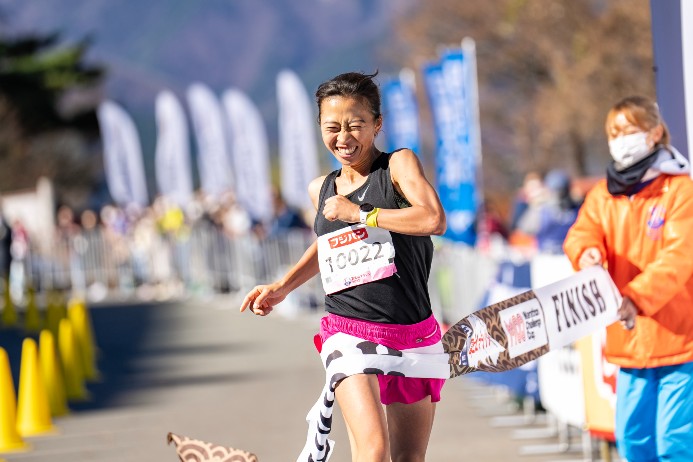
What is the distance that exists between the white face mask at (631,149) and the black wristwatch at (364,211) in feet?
4.61

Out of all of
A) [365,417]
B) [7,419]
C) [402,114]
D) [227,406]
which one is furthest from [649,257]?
[402,114]

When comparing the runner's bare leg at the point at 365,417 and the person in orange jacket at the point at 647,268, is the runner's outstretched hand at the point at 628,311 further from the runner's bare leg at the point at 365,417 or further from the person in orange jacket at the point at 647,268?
the runner's bare leg at the point at 365,417

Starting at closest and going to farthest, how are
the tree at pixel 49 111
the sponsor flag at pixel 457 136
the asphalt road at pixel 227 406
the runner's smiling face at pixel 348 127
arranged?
1. the runner's smiling face at pixel 348 127
2. the asphalt road at pixel 227 406
3. the sponsor flag at pixel 457 136
4. the tree at pixel 49 111

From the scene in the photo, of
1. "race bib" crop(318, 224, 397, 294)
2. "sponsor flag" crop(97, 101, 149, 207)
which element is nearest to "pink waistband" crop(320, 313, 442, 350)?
"race bib" crop(318, 224, 397, 294)

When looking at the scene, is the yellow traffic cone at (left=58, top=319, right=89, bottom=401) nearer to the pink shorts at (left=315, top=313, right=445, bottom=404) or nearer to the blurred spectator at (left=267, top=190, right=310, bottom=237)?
the pink shorts at (left=315, top=313, right=445, bottom=404)

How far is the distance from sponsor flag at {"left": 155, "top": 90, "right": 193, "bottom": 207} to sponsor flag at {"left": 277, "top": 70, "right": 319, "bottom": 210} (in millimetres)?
5741

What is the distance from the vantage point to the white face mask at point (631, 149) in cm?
629

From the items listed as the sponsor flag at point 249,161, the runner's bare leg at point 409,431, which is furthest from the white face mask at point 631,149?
the sponsor flag at point 249,161

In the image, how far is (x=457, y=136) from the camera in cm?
1808

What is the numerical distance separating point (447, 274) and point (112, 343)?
524 centimetres

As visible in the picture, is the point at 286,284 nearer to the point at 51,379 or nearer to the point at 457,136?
the point at 51,379

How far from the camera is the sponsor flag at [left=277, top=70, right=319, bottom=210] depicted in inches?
1069

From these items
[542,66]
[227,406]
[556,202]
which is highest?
[542,66]

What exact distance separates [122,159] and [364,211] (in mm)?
34415
